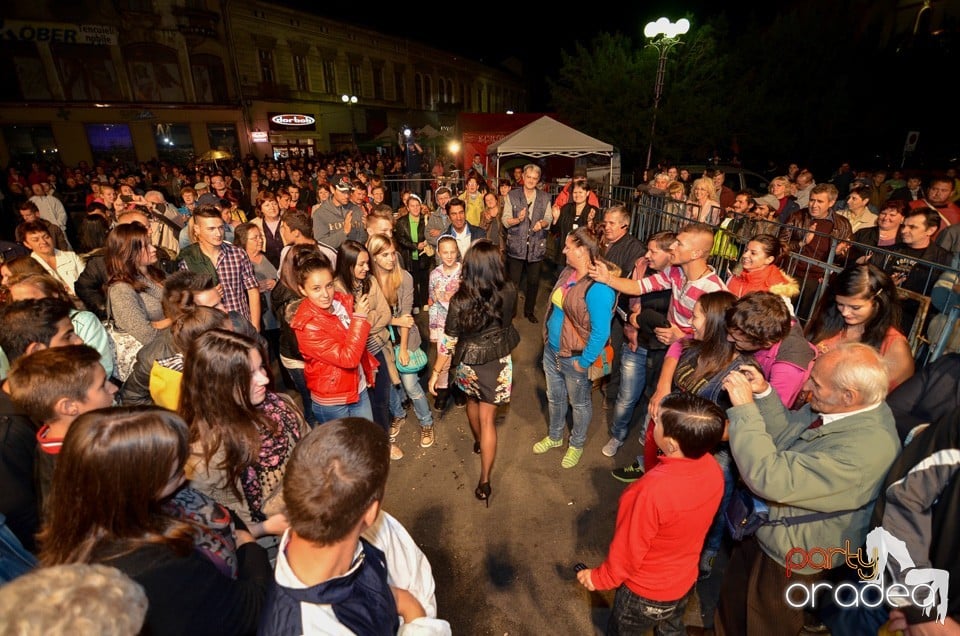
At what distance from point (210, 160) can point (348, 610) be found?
875 inches

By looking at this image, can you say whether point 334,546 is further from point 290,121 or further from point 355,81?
point 355,81

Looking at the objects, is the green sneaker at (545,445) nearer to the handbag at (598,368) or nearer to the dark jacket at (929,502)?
the handbag at (598,368)

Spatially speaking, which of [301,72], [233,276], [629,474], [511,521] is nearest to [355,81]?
[301,72]

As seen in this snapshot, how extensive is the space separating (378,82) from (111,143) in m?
20.0

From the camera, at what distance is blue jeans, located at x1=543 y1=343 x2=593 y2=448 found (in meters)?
3.72

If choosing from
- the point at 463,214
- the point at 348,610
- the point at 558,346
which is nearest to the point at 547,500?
the point at 558,346

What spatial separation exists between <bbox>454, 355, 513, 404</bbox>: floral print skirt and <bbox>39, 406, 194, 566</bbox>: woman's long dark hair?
2.11 metres

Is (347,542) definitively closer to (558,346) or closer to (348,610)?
(348,610)

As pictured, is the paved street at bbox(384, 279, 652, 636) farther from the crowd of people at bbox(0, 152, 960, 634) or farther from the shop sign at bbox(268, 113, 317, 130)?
the shop sign at bbox(268, 113, 317, 130)

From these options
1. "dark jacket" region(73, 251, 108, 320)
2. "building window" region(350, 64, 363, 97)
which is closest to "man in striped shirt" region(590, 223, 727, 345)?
"dark jacket" region(73, 251, 108, 320)

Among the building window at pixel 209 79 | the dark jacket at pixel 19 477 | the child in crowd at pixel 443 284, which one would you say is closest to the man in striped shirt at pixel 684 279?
the child in crowd at pixel 443 284

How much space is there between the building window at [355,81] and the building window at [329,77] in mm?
1638

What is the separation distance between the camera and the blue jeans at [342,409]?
10.5 feet

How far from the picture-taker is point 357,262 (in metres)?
3.52
